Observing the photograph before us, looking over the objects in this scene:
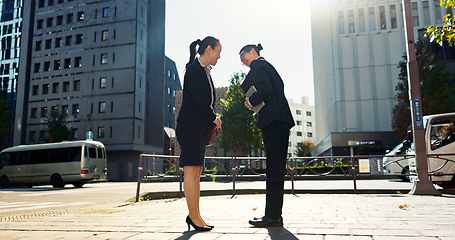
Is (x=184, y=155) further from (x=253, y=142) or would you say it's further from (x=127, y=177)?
(x=127, y=177)

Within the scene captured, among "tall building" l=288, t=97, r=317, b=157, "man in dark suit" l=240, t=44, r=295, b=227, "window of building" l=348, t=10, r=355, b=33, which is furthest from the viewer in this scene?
"tall building" l=288, t=97, r=317, b=157

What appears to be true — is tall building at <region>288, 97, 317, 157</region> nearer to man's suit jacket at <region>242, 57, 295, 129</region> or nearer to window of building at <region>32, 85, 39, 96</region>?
window of building at <region>32, 85, 39, 96</region>

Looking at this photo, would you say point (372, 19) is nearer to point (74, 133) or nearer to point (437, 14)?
point (437, 14)

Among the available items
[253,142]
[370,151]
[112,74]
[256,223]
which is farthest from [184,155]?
[112,74]

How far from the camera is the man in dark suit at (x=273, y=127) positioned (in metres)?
3.62

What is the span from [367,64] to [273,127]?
130 feet

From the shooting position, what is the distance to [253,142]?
35906 mm

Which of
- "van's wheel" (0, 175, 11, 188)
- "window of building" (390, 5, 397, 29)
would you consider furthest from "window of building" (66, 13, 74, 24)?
"window of building" (390, 5, 397, 29)

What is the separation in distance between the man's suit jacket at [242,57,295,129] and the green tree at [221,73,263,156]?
31.2 meters

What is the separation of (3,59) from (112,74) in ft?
54.1

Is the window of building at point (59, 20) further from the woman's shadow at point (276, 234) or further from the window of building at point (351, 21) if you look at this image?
the woman's shadow at point (276, 234)

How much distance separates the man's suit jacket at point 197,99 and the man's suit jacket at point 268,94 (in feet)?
1.68

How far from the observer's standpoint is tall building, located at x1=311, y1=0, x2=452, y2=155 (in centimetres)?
3850

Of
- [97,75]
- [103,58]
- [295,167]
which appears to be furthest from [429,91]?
[97,75]
